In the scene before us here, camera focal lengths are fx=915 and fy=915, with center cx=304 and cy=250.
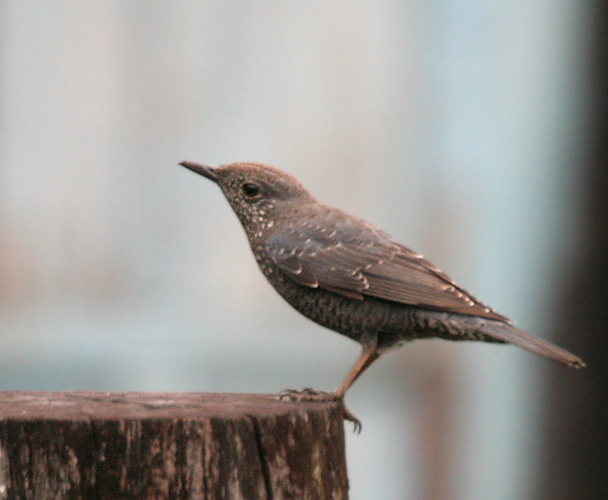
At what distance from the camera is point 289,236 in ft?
12.2

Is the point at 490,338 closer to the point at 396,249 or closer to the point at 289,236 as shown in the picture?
the point at 396,249

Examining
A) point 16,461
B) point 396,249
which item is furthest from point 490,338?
point 16,461

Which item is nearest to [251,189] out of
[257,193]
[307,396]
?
[257,193]

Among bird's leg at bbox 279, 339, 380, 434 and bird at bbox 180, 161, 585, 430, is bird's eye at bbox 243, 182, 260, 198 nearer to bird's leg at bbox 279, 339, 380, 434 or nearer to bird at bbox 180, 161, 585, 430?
bird at bbox 180, 161, 585, 430

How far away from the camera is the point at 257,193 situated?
3891mm

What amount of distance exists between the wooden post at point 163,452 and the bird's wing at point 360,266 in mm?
778

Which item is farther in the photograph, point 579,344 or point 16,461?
point 579,344

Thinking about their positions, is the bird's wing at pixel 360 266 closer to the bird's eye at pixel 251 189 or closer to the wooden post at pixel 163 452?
the bird's eye at pixel 251 189

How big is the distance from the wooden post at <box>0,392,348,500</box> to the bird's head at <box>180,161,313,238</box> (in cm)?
117

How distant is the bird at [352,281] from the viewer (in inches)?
138

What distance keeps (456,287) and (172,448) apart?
1.51m

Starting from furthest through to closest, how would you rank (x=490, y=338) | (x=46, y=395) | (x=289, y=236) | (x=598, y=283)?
1. (x=598, y=283)
2. (x=289, y=236)
3. (x=490, y=338)
4. (x=46, y=395)

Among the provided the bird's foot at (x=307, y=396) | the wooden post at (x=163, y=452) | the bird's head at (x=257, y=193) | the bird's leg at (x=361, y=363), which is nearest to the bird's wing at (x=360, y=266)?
the bird's head at (x=257, y=193)

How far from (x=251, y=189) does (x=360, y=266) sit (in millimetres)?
615
